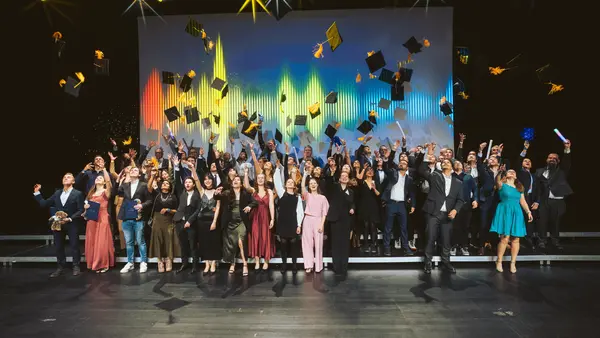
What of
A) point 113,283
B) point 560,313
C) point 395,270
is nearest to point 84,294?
point 113,283

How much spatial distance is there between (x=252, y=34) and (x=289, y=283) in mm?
5932

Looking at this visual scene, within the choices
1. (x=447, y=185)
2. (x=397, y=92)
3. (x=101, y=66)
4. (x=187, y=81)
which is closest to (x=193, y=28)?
(x=187, y=81)

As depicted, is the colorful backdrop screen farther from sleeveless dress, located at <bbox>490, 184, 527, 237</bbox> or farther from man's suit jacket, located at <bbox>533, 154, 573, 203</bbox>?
sleeveless dress, located at <bbox>490, 184, 527, 237</bbox>

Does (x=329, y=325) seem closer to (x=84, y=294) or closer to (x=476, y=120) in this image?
(x=84, y=294)

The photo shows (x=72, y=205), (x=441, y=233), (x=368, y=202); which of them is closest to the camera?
(x=441, y=233)

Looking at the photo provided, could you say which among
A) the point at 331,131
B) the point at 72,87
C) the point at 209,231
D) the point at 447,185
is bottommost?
the point at 209,231

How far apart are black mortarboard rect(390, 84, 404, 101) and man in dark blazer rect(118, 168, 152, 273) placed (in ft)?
18.0

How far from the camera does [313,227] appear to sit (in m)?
6.23

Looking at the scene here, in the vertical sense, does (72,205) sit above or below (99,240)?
above

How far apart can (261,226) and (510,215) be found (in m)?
3.35

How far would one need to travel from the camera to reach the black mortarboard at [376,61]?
30.3ft

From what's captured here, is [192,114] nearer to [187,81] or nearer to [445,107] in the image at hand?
[187,81]

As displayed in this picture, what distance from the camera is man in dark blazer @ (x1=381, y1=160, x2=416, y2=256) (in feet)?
22.0

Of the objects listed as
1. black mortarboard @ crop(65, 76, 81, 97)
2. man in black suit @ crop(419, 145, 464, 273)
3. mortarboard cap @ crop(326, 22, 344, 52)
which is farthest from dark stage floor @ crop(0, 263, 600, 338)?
mortarboard cap @ crop(326, 22, 344, 52)
